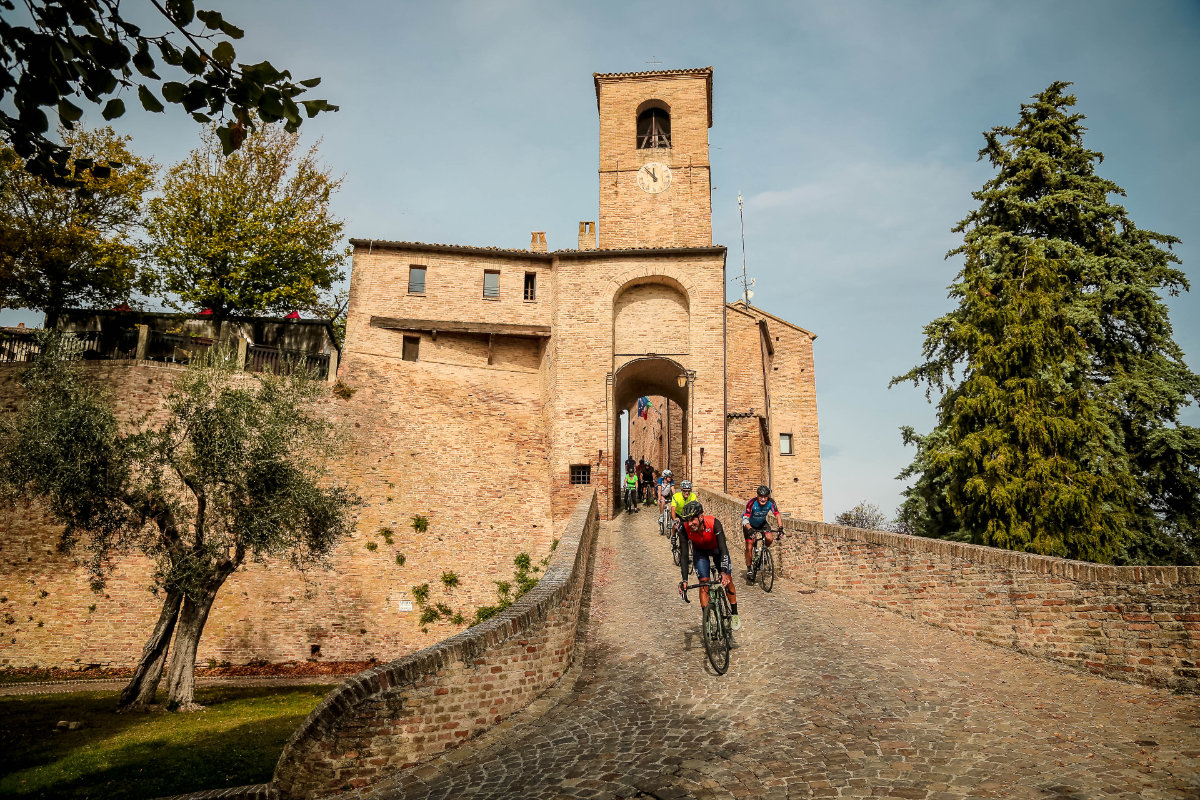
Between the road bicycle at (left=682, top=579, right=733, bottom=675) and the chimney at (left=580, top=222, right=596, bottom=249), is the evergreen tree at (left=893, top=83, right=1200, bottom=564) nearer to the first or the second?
the road bicycle at (left=682, top=579, right=733, bottom=675)

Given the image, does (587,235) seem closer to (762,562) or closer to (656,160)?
(656,160)

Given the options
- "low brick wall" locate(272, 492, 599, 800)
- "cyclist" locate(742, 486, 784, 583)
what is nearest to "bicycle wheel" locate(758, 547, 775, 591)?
"cyclist" locate(742, 486, 784, 583)

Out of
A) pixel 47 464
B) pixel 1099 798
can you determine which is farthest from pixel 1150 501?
pixel 47 464

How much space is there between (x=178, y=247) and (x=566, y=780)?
2512cm

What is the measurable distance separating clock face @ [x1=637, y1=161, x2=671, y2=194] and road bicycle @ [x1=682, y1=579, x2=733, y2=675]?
2110cm

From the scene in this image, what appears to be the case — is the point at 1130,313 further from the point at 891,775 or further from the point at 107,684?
the point at 107,684

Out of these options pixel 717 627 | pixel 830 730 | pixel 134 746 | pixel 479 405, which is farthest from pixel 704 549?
pixel 479 405

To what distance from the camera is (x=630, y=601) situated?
11.6 meters

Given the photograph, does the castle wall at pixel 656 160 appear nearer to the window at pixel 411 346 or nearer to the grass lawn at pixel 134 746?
the window at pixel 411 346

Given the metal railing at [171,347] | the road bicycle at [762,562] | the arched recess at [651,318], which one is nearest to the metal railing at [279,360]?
the metal railing at [171,347]

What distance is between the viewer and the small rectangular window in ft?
81.8

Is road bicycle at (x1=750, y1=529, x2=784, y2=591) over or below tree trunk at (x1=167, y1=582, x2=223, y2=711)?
over

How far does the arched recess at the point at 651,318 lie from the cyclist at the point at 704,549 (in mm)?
14775

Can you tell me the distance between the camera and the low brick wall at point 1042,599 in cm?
693
